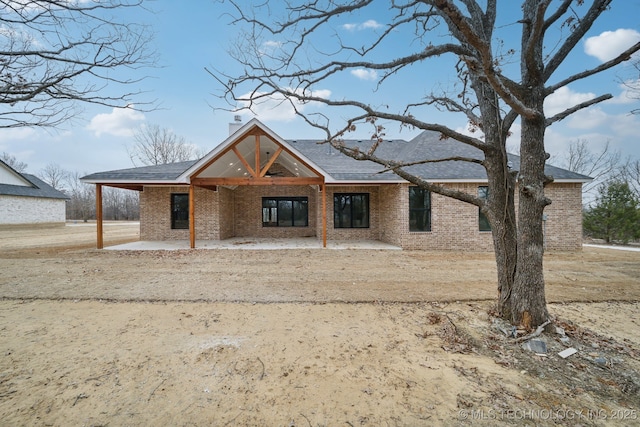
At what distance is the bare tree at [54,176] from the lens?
4834cm

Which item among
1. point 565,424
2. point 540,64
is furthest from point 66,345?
point 540,64

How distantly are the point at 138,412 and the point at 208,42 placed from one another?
6057 mm

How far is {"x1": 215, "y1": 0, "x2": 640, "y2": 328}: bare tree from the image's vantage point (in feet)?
12.4

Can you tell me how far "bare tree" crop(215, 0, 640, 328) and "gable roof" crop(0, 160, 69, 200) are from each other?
31.0 meters

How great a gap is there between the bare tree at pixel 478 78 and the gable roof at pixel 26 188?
3096 cm

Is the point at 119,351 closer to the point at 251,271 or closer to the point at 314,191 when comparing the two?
the point at 251,271

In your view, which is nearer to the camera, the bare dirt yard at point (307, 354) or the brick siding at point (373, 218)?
the bare dirt yard at point (307, 354)

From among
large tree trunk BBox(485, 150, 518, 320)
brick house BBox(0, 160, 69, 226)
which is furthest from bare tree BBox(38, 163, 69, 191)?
large tree trunk BBox(485, 150, 518, 320)

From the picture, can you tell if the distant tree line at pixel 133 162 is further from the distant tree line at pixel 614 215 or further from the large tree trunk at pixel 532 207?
the distant tree line at pixel 614 215

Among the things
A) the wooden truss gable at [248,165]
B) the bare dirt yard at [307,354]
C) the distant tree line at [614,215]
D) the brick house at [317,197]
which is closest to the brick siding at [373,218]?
the brick house at [317,197]

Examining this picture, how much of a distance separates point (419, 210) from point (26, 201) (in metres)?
33.6

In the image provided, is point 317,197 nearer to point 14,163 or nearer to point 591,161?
point 591,161

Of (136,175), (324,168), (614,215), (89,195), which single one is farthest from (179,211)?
(89,195)

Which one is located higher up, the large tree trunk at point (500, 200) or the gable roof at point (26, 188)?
the gable roof at point (26, 188)
